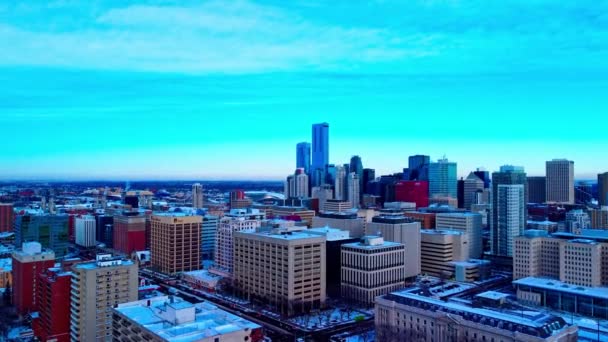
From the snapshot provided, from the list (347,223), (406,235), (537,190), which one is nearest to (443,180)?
(537,190)

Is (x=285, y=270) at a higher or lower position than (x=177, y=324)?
lower

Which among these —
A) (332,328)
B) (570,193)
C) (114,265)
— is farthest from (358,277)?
(570,193)

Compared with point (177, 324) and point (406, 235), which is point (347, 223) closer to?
point (406, 235)

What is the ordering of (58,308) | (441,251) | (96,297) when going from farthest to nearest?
(441,251) < (58,308) < (96,297)

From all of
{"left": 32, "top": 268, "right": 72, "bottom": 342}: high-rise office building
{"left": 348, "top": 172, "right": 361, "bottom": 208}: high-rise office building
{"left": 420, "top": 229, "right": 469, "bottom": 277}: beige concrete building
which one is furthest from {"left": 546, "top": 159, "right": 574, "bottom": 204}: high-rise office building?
{"left": 32, "top": 268, "right": 72, "bottom": 342}: high-rise office building

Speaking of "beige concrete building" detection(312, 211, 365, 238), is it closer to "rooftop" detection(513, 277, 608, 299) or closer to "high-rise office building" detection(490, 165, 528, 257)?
"high-rise office building" detection(490, 165, 528, 257)

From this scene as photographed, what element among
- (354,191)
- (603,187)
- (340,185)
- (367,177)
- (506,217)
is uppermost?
(367,177)

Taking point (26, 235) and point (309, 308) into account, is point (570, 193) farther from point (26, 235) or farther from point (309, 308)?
point (26, 235)
